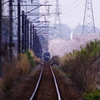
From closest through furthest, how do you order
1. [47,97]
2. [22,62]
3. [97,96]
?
[97,96], [47,97], [22,62]

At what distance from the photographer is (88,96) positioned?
1722cm

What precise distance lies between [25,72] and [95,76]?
1494 centimetres

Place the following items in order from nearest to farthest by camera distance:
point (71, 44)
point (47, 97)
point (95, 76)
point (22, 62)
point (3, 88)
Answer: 1. point (47, 97)
2. point (95, 76)
3. point (3, 88)
4. point (22, 62)
5. point (71, 44)

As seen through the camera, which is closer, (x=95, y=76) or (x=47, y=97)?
(x=47, y=97)

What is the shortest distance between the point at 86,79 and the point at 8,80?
440 centimetres

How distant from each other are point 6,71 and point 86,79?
495 centimetres

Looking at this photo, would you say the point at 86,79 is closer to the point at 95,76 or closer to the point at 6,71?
the point at 95,76

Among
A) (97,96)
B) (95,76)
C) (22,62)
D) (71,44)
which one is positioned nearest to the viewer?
(97,96)

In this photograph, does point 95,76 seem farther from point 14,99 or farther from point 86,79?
point 14,99

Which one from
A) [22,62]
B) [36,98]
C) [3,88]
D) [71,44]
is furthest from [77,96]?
[71,44]

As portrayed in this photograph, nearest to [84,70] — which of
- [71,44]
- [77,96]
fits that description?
[77,96]

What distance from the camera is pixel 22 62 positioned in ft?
106

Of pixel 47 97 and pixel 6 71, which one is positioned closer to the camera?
pixel 47 97

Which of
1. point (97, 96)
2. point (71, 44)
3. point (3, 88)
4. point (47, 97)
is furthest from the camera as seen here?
point (71, 44)
